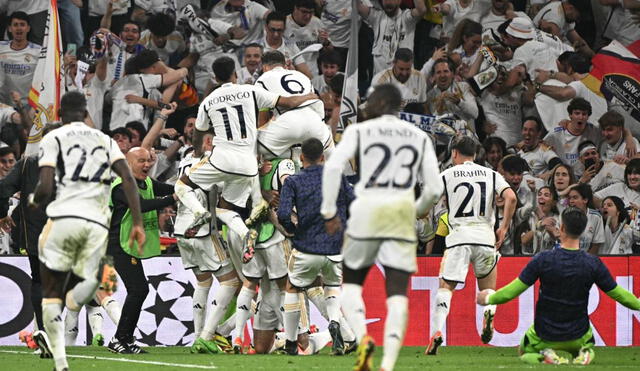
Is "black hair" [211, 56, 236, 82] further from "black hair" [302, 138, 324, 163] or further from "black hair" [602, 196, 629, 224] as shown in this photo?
"black hair" [602, 196, 629, 224]

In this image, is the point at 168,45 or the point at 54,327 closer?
the point at 54,327

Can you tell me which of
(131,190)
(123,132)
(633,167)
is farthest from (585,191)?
(131,190)

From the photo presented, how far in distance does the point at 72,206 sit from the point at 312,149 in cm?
359

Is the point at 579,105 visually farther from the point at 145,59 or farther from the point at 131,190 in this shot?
the point at 131,190

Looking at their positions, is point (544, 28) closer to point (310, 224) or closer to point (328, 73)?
point (328, 73)

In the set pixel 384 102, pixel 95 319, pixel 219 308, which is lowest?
pixel 95 319

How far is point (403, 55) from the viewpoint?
18.6m

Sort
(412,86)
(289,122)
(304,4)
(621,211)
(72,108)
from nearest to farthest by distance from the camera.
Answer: (72,108)
(289,122)
(621,211)
(412,86)
(304,4)

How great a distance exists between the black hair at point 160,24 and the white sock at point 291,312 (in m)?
7.54

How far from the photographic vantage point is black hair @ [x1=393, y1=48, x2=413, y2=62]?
18562 millimetres

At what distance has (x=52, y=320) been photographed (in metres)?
9.80

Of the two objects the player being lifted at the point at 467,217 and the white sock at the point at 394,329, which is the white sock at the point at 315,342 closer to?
the player being lifted at the point at 467,217

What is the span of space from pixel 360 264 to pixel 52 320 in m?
2.68

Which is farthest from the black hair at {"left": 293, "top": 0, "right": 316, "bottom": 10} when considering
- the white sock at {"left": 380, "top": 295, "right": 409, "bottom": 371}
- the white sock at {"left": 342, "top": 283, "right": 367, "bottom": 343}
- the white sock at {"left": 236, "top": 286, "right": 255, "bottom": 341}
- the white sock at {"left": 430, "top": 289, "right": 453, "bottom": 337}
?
the white sock at {"left": 380, "top": 295, "right": 409, "bottom": 371}
